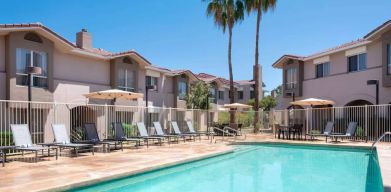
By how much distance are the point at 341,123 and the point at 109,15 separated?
52.3 ft

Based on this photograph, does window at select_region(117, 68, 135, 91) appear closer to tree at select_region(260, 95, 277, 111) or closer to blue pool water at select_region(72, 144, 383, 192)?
blue pool water at select_region(72, 144, 383, 192)

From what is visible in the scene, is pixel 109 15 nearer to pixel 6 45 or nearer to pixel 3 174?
pixel 6 45

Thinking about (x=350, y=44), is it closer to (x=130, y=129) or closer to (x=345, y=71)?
(x=345, y=71)

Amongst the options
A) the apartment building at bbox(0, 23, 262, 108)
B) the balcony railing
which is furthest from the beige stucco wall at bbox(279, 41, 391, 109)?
the apartment building at bbox(0, 23, 262, 108)

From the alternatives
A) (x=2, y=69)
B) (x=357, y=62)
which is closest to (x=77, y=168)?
(x=2, y=69)

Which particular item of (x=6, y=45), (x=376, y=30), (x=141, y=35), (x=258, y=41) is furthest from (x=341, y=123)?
(x=6, y=45)

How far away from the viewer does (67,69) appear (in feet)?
69.5

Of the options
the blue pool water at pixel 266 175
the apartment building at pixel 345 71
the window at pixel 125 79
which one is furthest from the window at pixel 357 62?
the window at pixel 125 79

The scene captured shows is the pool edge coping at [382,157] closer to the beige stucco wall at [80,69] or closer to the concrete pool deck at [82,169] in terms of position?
the concrete pool deck at [82,169]

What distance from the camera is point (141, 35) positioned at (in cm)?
2864

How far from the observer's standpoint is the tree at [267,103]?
51344mm

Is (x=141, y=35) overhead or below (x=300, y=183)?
overhead

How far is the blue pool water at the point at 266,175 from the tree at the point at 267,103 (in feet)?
114

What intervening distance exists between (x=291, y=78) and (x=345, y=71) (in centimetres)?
647
